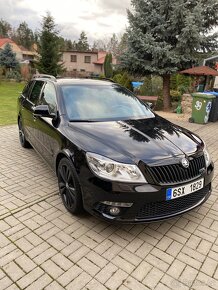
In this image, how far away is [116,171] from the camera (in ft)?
8.46

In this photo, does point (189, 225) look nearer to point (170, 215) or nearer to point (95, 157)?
point (170, 215)

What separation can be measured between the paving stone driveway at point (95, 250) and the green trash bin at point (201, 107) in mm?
6698

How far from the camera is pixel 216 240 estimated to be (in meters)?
2.89

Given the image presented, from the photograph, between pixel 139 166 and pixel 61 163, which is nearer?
pixel 139 166

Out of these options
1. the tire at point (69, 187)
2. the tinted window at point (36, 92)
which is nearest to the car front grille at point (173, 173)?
the tire at point (69, 187)

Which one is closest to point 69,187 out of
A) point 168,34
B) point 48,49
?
point 168,34

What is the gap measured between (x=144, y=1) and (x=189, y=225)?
12.5 meters

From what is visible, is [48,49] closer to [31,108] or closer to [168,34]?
[168,34]

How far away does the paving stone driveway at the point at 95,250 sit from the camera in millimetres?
2275

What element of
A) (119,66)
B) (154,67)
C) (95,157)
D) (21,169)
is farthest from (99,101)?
(119,66)

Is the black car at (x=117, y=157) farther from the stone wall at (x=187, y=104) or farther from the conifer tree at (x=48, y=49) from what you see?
the conifer tree at (x=48, y=49)

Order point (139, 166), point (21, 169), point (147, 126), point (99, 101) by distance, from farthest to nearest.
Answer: point (21, 169), point (99, 101), point (147, 126), point (139, 166)

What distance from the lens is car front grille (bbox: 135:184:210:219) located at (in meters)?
2.62

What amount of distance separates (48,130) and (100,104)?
2.91 ft
